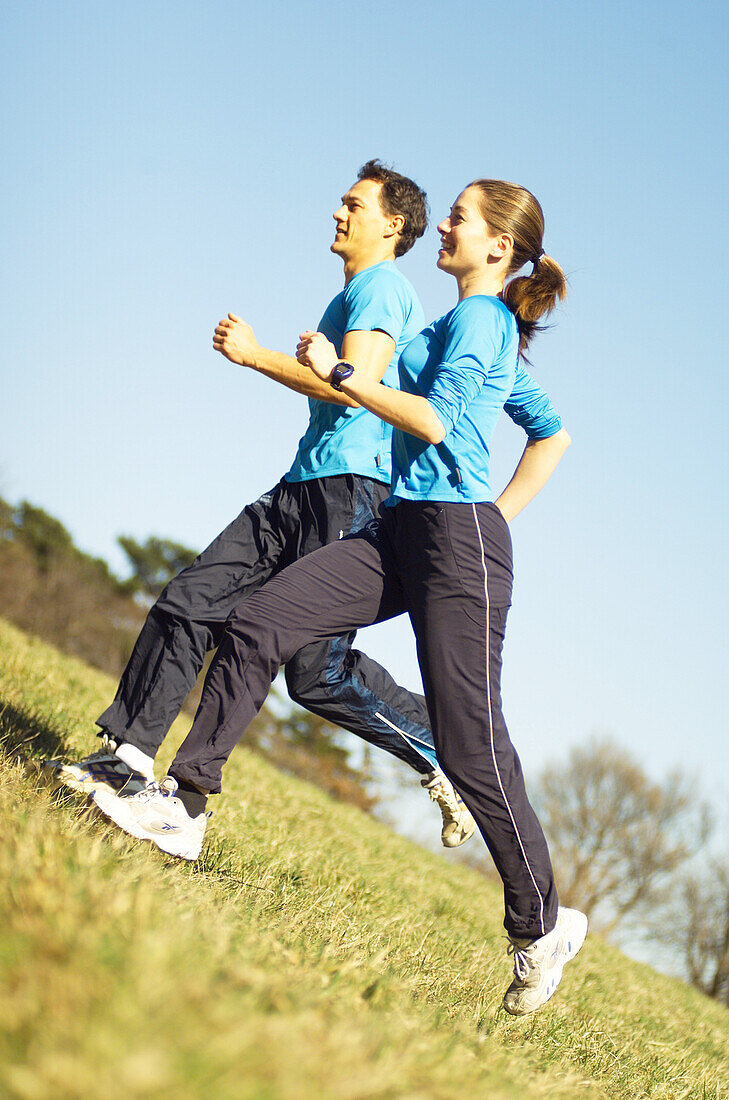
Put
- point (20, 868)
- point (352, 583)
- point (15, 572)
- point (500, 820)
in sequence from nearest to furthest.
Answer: point (20, 868) < point (500, 820) < point (352, 583) < point (15, 572)

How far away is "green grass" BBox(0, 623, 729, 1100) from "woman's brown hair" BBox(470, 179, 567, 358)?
2.26 meters

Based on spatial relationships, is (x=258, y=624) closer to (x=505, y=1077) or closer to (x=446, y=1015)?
(x=446, y=1015)

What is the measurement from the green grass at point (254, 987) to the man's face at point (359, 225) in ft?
8.86

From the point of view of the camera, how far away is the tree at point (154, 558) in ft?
121

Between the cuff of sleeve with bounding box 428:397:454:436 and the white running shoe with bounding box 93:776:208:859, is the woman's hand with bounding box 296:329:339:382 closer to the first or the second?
the cuff of sleeve with bounding box 428:397:454:436

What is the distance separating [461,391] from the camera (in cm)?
318

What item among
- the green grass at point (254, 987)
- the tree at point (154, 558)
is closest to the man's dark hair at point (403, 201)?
the green grass at point (254, 987)

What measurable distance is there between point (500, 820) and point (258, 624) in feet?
3.46

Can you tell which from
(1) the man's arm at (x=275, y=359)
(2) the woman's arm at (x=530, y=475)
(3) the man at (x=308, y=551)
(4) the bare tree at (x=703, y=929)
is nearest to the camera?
(1) the man's arm at (x=275, y=359)

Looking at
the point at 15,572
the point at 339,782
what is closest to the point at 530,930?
the point at 339,782

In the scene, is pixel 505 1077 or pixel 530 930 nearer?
pixel 505 1077

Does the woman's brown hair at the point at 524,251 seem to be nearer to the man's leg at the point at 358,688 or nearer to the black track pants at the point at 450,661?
the black track pants at the point at 450,661

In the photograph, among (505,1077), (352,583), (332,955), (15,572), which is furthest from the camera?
(15,572)

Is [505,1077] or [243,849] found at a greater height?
[505,1077]
